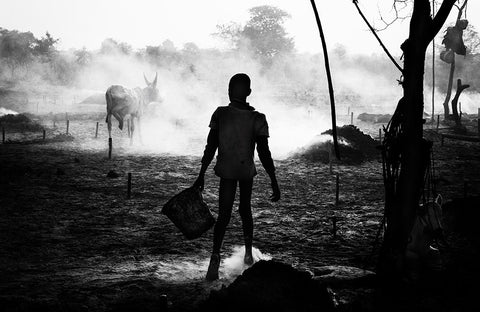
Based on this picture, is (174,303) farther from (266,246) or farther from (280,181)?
(280,181)

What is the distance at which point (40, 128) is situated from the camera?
66.9ft

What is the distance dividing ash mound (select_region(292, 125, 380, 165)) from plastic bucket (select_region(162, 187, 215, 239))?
8913 mm

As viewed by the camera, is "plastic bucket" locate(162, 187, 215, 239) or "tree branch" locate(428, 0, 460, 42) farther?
"plastic bucket" locate(162, 187, 215, 239)

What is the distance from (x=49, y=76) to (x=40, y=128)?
1248 inches

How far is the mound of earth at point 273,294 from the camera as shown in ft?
11.6

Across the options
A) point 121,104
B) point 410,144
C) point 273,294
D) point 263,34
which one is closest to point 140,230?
point 273,294

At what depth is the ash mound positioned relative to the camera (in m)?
14.0

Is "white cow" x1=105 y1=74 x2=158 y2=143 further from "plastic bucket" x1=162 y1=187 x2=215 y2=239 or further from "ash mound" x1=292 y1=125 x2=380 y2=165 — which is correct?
"plastic bucket" x1=162 y1=187 x2=215 y2=239

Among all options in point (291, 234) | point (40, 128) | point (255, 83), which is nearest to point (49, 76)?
point (255, 83)

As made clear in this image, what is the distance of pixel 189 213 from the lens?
4812 mm

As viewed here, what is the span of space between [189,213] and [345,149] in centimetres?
1032

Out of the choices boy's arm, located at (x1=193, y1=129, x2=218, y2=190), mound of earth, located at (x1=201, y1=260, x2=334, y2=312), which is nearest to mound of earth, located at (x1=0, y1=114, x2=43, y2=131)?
boy's arm, located at (x1=193, y1=129, x2=218, y2=190)

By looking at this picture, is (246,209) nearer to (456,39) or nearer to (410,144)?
(410,144)

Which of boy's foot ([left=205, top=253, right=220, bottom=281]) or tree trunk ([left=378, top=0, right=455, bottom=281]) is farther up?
tree trunk ([left=378, top=0, right=455, bottom=281])
